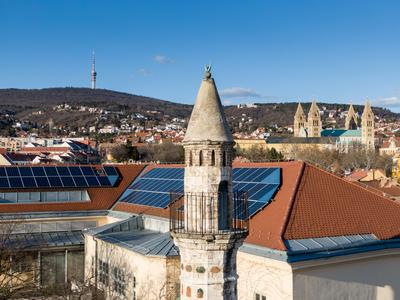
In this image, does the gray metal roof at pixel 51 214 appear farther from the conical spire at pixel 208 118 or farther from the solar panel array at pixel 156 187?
the conical spire at pixel 208 118

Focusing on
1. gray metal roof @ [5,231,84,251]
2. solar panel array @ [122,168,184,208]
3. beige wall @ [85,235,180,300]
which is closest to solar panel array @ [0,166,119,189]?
solar panel array @ [122,168,184,208]

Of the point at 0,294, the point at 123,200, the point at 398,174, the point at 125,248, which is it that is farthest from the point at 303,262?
the point at 398,174

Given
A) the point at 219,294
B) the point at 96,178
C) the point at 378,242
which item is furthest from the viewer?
the point at 96,178

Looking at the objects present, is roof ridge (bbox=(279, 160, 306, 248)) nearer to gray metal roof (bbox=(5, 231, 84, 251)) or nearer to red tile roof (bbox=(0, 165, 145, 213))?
gray metal roof (bbox=(5, 231, 84, 251))

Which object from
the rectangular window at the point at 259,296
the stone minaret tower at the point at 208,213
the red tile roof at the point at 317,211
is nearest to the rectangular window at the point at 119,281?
the red tile roof at the point at 317,211

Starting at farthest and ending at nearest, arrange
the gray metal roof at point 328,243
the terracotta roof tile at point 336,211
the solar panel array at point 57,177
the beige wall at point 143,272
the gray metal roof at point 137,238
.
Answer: the solar panel array at point 57,177
the gray metal roof at point 137,238
the beige wall at point 143,272
the terracotta roof tile at point 336,211
the gray metal roof at point 328,243

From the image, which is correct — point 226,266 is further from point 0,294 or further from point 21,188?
point 21,188
